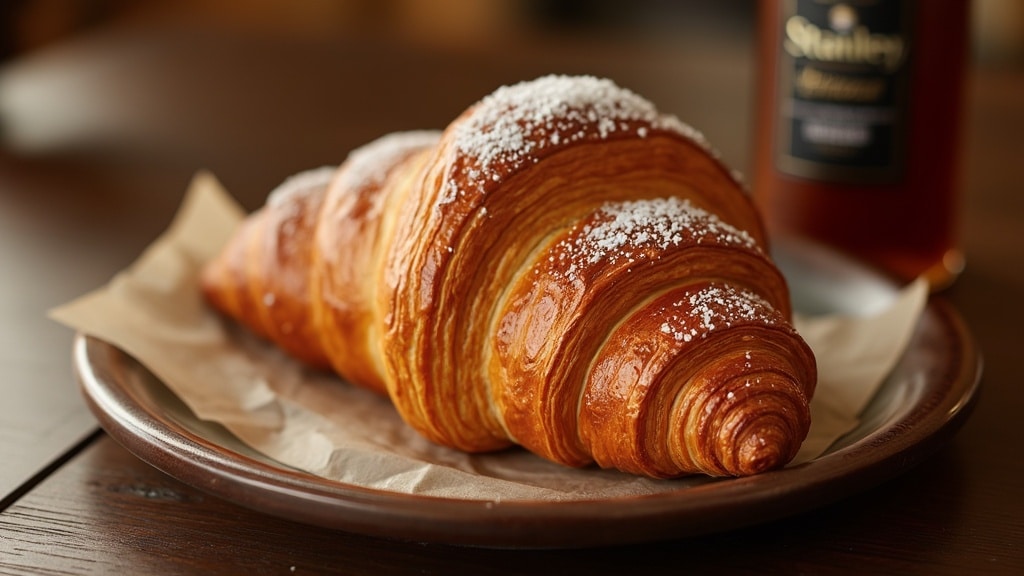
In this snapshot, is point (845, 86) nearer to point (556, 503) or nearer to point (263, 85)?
point (556, 503)

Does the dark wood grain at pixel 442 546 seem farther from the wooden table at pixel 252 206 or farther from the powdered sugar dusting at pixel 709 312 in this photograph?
the powdered sugar dusting at pixel 709 312

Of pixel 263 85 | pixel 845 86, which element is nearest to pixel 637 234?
pixel 845 86

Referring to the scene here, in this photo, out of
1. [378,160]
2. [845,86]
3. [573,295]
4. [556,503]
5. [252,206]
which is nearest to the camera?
[556,503]

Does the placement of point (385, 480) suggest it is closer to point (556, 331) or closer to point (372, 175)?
point (556, 331)

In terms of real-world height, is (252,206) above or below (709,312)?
below

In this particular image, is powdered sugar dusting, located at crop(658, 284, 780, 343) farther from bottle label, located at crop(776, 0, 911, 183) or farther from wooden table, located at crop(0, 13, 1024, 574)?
bottle label, located at crop(776, 0, 911, 183)

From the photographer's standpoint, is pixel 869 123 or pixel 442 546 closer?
pixel 442 546
